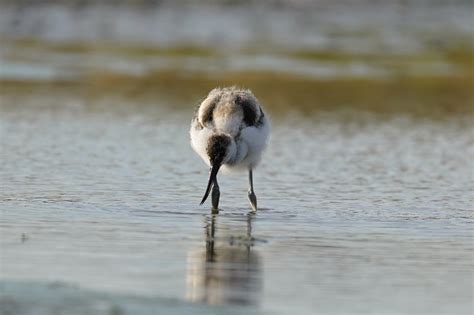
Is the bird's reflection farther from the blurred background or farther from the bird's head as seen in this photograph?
the bird's head

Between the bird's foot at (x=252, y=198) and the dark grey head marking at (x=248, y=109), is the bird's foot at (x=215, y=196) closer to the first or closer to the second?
the bird's foot at (x=252, y=198)

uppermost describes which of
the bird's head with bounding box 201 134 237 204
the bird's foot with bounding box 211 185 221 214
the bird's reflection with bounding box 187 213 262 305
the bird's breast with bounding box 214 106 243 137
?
the bird's breast with bounding box 214 106 243 137

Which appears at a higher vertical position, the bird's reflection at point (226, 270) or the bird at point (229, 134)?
the bird at point (229, 134)

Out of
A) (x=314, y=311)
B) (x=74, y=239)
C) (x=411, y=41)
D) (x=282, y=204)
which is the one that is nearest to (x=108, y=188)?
(x=282, y=204)

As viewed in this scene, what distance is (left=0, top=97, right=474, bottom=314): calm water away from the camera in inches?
367

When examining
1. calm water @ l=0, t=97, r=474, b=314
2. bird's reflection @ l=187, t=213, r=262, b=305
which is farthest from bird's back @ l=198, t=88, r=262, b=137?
bird's reflection @ l=187, t=213, r=262, b=305

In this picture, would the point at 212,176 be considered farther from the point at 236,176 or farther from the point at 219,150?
the point at 236,176

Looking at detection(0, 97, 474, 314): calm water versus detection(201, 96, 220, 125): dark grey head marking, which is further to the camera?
detection(201, 96, 220, 125): dark grey head marking

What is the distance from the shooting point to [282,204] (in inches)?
546

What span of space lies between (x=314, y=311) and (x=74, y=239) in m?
3.07

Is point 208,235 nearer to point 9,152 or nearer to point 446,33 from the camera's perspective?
point 9,152

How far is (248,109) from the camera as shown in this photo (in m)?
13.5

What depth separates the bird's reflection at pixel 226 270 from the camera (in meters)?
9.36

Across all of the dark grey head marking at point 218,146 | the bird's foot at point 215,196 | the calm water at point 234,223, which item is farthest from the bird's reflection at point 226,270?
the bird's foot at point 215,196
